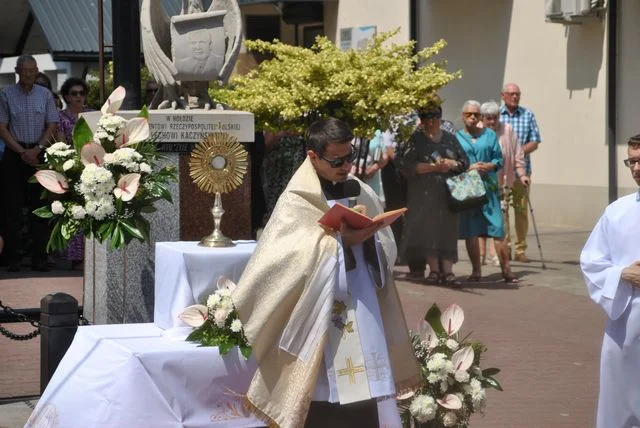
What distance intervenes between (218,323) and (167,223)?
86.7 inches

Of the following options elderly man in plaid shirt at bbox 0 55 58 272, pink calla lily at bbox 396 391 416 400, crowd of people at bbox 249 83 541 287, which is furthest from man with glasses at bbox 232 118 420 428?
elderly man in plaid shirt at bbox 0 55 58 272

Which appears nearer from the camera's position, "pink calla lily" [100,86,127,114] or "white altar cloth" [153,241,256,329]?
"white altar cloth" [153,241,256,329]

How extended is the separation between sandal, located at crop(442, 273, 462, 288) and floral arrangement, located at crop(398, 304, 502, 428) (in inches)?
264

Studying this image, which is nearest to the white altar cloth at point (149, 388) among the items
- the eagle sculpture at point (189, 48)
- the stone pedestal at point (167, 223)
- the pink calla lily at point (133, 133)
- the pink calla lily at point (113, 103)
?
the pink calla lily at point (133, 133)

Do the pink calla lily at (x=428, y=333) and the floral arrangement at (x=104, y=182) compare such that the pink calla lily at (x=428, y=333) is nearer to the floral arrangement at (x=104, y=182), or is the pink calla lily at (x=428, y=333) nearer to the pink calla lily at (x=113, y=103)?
the floral arrangement at (x=104, y=182)

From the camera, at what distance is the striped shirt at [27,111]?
14328 millimetres

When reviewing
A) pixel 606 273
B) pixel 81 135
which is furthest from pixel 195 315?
pixel 606 273

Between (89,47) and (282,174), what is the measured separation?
9068mm

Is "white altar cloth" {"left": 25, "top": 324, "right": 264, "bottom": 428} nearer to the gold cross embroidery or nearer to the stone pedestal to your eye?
the gold cross embroidery

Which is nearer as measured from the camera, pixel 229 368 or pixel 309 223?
pixel 309 223

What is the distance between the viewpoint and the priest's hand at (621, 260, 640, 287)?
265 inches

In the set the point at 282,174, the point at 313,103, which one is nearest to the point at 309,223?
the point at 313,103

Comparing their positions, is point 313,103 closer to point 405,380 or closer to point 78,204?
point 78,204

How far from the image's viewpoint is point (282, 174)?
13664 millimetres
